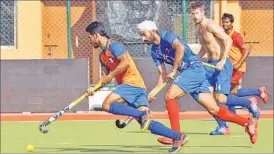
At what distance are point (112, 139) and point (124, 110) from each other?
2.09 metres

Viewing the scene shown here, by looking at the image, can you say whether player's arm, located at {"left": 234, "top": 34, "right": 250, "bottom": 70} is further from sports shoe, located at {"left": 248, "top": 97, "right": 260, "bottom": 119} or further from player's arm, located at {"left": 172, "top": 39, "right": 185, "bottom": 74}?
player's arm, located at {"left": 172, "top": 39, "right": 185, "bottom": 74}

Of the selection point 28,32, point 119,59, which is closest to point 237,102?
point 119,59

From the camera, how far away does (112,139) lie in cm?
1360

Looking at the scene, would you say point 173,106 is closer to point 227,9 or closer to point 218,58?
point 218,58

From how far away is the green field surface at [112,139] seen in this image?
11.9m

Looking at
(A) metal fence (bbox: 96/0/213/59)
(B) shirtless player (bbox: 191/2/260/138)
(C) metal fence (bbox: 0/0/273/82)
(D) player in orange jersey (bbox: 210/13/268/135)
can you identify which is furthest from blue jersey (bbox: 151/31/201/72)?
(C) metal fence (bbox: 0/0/273/82)

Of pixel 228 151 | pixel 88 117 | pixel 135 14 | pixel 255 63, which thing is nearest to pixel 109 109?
Answer: pixel 228 151

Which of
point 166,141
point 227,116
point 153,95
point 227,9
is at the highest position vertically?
point 227,9

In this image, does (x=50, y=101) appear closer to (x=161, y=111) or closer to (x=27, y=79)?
(x=27, y=79)

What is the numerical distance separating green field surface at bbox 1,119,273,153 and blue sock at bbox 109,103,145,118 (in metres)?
0.45

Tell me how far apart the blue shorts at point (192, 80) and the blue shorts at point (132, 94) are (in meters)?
0.47

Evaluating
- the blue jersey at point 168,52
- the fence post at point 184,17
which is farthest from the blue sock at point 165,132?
the fence post at point 184,17

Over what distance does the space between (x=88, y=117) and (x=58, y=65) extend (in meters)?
1.47

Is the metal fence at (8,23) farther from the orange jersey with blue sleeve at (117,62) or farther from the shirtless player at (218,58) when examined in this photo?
the orange jersey with blue sleeve at (117,62)
